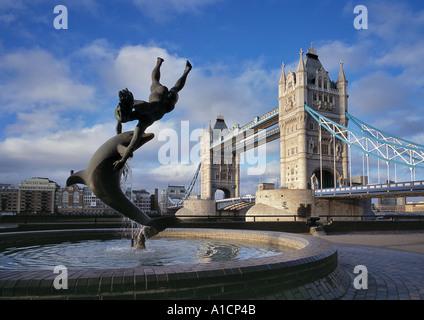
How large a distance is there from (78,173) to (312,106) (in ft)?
143

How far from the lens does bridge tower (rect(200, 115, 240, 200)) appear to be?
3019 inches

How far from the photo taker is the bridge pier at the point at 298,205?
35375 mm

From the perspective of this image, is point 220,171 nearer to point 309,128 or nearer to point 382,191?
point 309,128

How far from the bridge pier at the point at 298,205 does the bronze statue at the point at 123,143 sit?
1161 inches

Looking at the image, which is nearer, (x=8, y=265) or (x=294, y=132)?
(x=8, y=265)

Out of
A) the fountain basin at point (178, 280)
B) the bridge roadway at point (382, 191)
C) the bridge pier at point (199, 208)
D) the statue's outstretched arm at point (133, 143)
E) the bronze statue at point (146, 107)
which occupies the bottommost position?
the bridge pier at point (199, 208)

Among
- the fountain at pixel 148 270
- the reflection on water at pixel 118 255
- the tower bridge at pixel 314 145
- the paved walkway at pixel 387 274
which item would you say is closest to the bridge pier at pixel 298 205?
the tower bridge at pixel 314 145

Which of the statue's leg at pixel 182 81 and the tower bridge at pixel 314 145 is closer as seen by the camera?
the statue's leg at pixel 182 81

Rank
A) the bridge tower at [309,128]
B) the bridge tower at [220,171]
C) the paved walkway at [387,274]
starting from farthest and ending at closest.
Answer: the bridge tower at [220,171]
the bridge tower at [309,128]
the paved walkway at [387,274]

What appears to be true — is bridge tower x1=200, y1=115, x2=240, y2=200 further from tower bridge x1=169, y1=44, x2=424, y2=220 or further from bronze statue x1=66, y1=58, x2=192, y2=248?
bronze statue x1=66, y1=58, x2=192, y2=248

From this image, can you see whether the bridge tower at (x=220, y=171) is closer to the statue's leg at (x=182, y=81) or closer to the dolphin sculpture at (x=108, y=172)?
the statue's leg at (x=182, y=81)
